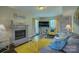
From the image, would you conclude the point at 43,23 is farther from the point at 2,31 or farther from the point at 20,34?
the point at 2,31

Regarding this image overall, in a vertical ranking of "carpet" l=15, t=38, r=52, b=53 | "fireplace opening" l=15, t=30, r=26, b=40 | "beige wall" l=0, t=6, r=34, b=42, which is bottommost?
"carpet" l=15, t=38, r=52, b=53

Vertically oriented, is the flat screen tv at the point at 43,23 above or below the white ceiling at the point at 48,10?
below

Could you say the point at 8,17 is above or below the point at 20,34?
above

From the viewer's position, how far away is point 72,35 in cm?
174

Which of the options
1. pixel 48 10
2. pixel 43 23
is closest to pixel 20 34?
pixel 43 23

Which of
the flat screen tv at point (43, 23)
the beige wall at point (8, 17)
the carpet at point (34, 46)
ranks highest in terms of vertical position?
the beige wall at point (8, 17)

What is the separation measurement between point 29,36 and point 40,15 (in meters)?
0.33

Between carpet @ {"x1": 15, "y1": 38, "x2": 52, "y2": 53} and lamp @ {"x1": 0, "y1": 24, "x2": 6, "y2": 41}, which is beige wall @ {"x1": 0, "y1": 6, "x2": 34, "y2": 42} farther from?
carpet @ {"x1": 15, "y1": 38, "x2": 52, "y2": 53}

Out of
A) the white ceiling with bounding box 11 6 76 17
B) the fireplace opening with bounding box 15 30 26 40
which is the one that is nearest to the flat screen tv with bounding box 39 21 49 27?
the white ceiling with bounding box 11 6 76 17

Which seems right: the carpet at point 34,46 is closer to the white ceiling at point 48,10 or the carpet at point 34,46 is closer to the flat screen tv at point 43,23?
the flat screen tv at point 43,23

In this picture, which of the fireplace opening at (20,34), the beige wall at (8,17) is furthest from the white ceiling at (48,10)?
the fireplace opening at (20,34)

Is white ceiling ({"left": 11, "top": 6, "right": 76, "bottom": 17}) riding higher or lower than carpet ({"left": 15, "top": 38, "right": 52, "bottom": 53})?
higher
